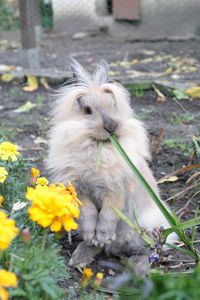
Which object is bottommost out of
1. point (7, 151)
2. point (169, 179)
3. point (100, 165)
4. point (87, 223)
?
point (169, 179)

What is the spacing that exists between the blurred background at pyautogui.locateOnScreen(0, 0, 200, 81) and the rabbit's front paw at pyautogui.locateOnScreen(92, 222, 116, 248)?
15.7 feet

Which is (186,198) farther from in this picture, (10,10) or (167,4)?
(10,10)

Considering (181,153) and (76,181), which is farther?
(181,153)

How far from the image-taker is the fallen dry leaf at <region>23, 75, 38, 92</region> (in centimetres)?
605

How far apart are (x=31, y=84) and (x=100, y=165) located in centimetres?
356

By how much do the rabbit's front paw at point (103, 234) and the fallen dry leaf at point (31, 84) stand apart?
3516 mm

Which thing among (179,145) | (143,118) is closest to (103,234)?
(179,145)

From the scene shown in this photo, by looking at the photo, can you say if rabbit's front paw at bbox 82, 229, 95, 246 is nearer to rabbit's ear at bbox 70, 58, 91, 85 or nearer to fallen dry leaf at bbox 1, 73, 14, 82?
rabbit's ear at bbox 70, 58, 91, 85

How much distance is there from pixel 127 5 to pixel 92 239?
273 inches

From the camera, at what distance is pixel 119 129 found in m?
2.82

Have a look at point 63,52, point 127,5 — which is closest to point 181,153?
point 63,52

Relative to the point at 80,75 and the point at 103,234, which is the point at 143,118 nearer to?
the point at 80,75

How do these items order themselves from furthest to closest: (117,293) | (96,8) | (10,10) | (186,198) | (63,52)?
(10,10) → (96,8) → (63,52) → (186,198) → (117,293)

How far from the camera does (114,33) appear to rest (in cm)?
959
